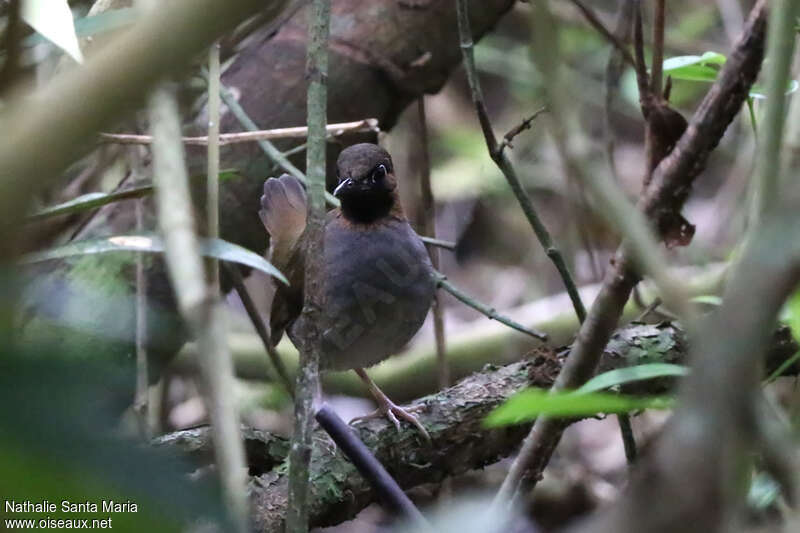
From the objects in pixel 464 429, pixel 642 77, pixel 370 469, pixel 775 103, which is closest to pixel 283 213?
pixel 464 429

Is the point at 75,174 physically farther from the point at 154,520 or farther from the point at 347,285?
the point at 154,520

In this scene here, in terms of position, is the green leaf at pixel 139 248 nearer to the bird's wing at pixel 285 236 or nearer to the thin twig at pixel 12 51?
the thin twig at pixel 12 51

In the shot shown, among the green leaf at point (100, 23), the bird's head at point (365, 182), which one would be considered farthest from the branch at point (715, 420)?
the bird's head at point (365, 182)

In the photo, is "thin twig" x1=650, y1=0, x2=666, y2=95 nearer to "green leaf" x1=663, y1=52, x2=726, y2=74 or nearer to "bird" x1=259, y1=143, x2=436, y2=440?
"green leaf" x1=663, y1=52, x2=726, y2=74

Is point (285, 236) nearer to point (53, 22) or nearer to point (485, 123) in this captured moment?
point (485, 123)

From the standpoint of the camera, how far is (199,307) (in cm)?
91

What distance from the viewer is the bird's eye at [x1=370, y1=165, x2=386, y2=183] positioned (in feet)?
11.3

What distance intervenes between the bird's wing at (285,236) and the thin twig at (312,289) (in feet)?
5.64

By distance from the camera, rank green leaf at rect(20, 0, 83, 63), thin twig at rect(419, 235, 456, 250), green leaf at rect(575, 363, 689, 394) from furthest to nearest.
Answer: thin twig at rect(419, 235, 456, 250) < green leaf at rect(20, 0, 83, 63) < green leaf at rect(575, 363, 689, 394)

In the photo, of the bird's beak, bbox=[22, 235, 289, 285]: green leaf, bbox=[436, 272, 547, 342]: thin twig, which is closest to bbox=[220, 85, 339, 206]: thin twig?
the bird's beak

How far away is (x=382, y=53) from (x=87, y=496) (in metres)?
3.31

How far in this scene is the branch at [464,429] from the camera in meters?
2.60

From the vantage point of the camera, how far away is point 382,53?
3842 mm

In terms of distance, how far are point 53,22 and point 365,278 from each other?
200cm
